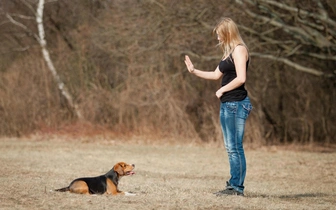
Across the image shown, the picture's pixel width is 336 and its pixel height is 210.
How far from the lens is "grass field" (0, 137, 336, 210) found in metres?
8.98

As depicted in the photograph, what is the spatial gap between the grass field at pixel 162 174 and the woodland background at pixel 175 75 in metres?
1.55

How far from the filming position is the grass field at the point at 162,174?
29.5 ft

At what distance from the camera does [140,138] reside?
22.6m

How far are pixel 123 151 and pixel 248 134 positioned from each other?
4.14 meters

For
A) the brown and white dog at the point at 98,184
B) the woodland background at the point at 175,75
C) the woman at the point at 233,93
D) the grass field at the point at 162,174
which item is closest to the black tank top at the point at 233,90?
the woman at the point at 233,93

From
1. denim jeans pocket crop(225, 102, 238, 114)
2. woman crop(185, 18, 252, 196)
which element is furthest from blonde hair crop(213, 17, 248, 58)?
denim jeans pocket crop(225, 102, 238, 114)

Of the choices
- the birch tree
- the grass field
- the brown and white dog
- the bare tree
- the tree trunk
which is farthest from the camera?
the birch tree

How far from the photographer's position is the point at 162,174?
48.4 feet

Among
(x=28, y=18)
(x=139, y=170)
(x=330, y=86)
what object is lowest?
(x=139, y=170)

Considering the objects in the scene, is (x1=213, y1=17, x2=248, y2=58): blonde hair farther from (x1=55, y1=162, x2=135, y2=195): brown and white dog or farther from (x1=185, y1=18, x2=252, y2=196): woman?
(x1=55, y1=162, x2=135, y2=195): brown and white dog

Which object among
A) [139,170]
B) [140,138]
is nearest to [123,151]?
[140,138]

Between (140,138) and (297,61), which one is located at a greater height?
(297,61)

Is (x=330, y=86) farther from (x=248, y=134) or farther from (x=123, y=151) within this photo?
(x=123, y=151)

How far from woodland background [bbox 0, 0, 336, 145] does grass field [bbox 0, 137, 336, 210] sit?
1545 millimetres
